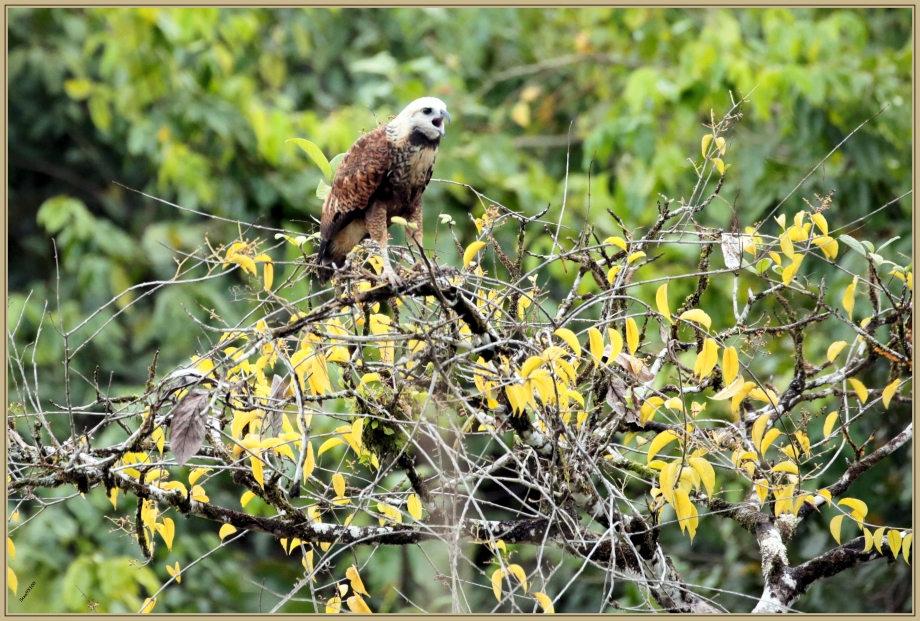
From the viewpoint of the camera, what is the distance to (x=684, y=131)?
24.1ft

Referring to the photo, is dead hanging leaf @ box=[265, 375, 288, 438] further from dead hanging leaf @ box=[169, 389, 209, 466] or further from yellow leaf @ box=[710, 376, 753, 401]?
yellow leaf @ box=[710, 376, 753, 401]

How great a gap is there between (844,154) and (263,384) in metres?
4.13

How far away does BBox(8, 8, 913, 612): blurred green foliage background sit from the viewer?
563cm

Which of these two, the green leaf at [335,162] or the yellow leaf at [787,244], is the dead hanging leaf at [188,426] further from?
the yellow leaf at [787,244]

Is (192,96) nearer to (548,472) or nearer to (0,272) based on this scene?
(0,272)

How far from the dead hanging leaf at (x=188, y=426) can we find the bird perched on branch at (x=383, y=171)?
1216 mm

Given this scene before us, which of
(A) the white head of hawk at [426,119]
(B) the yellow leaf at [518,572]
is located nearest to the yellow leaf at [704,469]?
(B) the yellow leaf at [518,572]

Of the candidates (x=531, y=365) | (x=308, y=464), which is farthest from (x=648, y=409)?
(x=308, y=464)

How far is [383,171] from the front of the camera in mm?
3488

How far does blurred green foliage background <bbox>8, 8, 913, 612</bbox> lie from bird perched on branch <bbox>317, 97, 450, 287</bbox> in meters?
1.48

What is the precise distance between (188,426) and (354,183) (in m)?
1.42

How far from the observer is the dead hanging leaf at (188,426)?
7.58 feet

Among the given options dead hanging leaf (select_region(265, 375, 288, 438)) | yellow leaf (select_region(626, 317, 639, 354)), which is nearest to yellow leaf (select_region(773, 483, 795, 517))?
yellow leaf (select_region(626, 317, 639, 354))

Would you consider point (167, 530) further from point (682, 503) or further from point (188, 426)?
point (682, 503)
